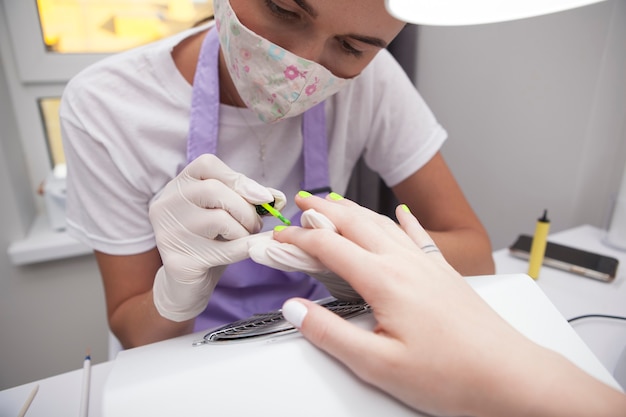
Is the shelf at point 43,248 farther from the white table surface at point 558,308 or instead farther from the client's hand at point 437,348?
the client's hand at point 437,348

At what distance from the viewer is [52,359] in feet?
4.92

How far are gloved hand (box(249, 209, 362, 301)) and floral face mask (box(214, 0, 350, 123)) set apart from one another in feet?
0.83

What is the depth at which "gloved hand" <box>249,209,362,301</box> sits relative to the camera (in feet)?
1.58

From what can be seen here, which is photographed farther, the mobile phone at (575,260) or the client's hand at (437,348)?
the mobile phone at (575,260)

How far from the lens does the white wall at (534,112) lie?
1058 mm

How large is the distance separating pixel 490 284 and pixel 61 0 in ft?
5.42

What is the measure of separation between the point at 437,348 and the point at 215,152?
60 centimetres

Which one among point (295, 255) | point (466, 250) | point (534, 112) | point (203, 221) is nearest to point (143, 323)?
point (203, 221)

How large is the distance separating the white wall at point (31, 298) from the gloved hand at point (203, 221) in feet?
3.44

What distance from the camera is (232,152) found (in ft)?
2.76

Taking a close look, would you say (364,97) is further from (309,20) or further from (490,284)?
(490,284)

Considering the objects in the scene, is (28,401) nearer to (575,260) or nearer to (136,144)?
(136,144)

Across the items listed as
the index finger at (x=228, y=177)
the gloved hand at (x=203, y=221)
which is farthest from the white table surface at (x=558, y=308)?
the index finger at (x=228, y=177)

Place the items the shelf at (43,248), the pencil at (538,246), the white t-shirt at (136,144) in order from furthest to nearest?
1. the shelf at (43,248)
2. the pencil at (538,246)
3. the white t-shirt at (136,144)
